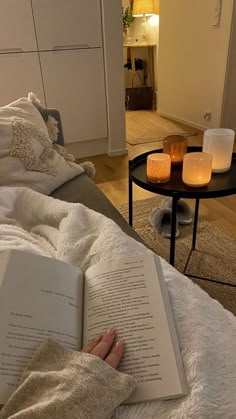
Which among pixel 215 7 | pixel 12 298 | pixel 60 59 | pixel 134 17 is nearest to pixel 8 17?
pixel 60 59

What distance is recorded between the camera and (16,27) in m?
2.22

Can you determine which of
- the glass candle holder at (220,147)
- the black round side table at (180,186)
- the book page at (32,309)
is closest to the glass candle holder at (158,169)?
the black round side table at (180,186)

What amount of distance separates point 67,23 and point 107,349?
2.36m

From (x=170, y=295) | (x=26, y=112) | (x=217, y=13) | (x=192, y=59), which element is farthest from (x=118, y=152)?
(x=170, y=295)

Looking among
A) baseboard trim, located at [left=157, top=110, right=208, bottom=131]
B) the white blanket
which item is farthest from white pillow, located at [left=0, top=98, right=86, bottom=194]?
baseboard trim, located at [left=157, top=110, right=208, bottom=131]

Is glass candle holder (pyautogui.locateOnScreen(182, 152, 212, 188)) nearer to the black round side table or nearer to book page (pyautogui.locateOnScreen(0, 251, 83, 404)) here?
the black round side table

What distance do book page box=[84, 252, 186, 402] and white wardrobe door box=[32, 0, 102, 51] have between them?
2.12m

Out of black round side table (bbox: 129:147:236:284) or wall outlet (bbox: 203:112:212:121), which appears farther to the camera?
wall outlet (bbox: 203:112:212:121)

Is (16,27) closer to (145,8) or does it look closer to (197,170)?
(197,170)

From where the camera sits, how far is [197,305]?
62cm

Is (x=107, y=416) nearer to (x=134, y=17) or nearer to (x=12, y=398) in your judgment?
(x=12, y=398)

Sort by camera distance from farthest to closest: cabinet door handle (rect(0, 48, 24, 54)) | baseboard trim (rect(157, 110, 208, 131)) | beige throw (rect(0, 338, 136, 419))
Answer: baseboard trim (rect(157, 110, 208, 131)), cabinet door handle (rect(0, 48, 24, 54)), beige throw (rect(0, 338, 136, 419))

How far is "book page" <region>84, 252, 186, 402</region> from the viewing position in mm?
499

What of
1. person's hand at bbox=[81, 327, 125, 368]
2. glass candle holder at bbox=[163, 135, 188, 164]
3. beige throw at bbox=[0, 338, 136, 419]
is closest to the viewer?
beige throw at bbox=[0, 338, 136, 419]
